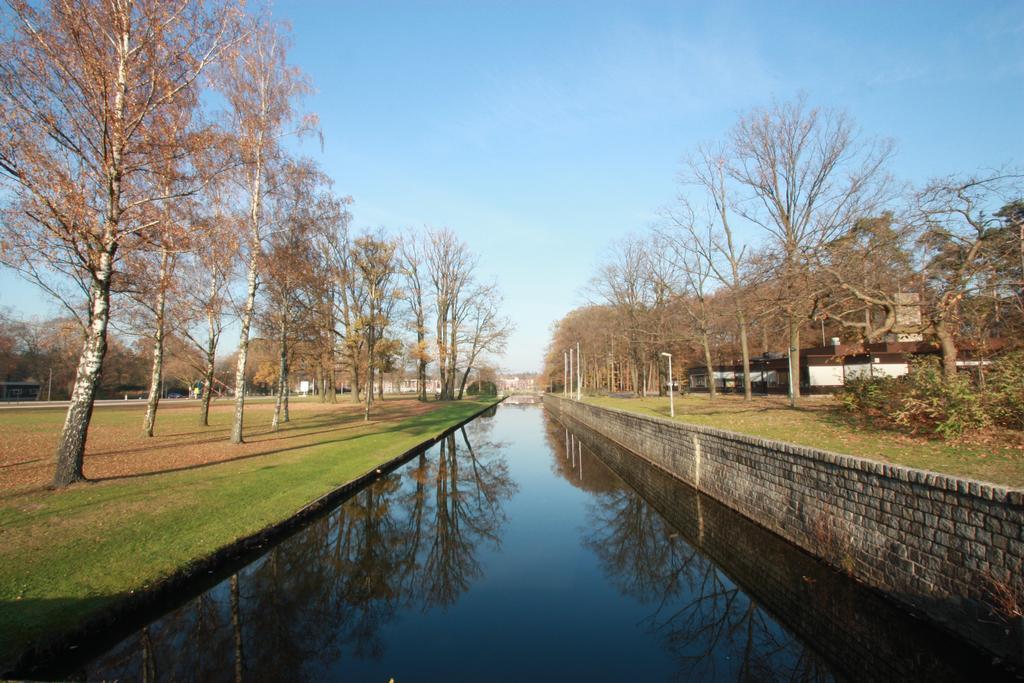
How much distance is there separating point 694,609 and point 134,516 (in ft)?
26.1

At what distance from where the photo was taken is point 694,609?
627cm

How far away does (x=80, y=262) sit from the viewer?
28.9ft

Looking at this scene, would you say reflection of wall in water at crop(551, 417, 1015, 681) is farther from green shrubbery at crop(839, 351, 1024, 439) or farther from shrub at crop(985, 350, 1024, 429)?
shrub at crop(985, 350, 1024, 429)

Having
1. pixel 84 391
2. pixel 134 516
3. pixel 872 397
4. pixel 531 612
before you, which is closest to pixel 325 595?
pixel 531 612

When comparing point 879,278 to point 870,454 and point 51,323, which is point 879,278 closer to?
point 870,454

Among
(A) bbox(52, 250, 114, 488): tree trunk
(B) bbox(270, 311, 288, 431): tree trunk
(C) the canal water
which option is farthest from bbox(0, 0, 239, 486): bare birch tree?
(B) bbox(270, 311, 288, 431): tree trunk

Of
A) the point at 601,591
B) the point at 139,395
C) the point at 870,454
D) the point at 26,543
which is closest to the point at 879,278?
the point at 870,454

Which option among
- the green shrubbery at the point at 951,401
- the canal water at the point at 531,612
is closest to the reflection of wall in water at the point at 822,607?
the canal water at the point at 531,612

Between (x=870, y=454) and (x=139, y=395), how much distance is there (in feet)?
246

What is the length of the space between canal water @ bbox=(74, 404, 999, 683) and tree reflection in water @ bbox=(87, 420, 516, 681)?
24 millimetres

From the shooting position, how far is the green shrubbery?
8633 millimetres

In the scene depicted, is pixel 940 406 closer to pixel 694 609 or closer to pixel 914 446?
pixel 914 446

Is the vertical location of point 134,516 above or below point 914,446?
below

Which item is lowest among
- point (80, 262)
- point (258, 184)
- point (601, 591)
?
point (601, 591)
